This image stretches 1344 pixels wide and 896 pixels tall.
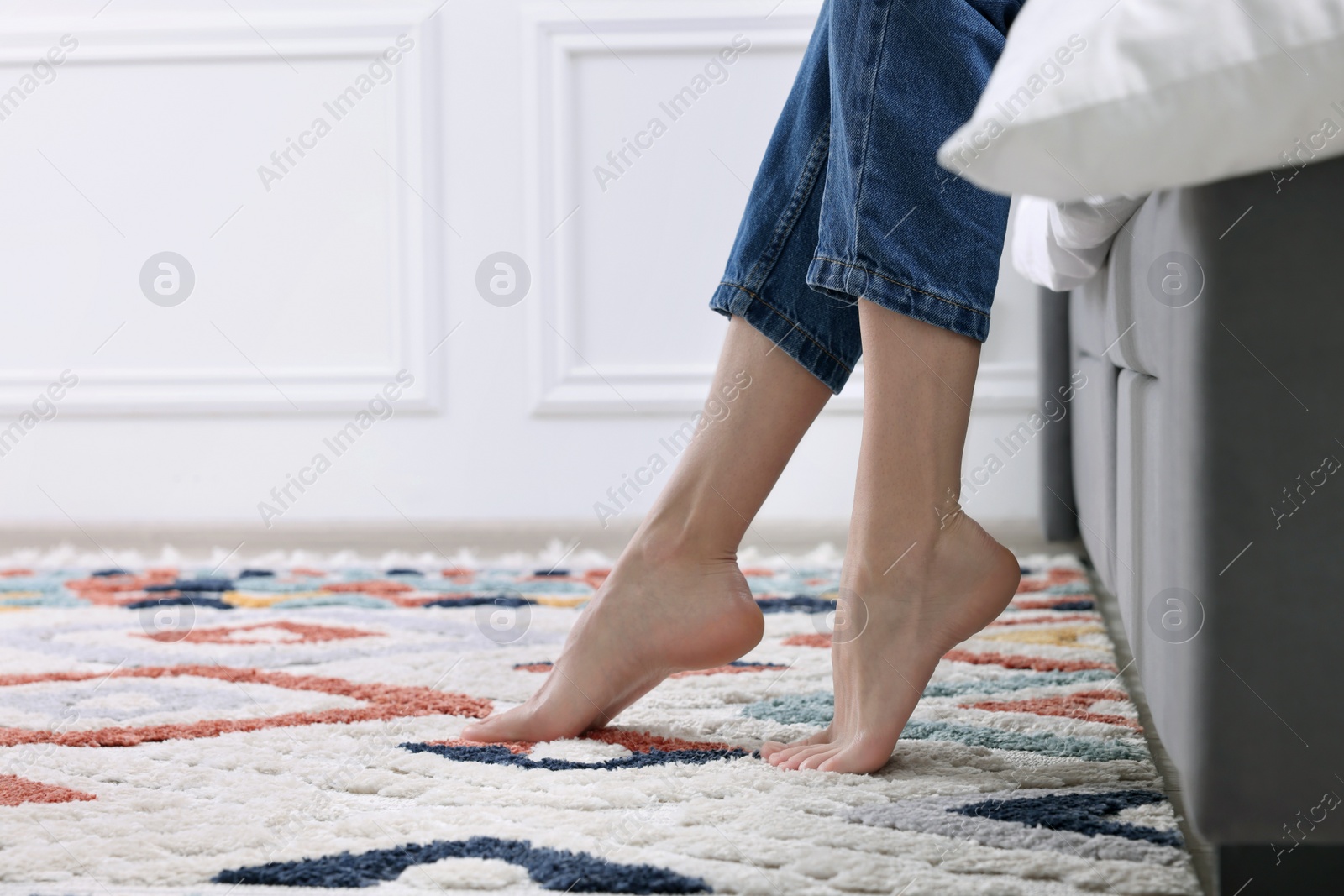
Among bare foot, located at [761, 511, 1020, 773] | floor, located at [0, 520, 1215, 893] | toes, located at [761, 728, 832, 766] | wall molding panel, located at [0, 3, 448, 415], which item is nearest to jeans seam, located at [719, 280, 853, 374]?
bare foot, located at [761, 511, 1020, 773]

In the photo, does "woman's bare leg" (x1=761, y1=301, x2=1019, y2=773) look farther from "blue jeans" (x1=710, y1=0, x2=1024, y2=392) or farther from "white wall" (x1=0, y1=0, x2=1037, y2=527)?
"white wall" (x1=0, y1=0, x2=1037, y2=527)

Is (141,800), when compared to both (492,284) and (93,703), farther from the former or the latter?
(492,284)

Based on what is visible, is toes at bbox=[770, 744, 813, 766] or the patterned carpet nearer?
the patterned carpet

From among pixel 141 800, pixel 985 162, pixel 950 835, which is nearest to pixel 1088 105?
pixel 985 162

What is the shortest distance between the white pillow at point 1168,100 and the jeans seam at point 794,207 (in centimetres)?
29

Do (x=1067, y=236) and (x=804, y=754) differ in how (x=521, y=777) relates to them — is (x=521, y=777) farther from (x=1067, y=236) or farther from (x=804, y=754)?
(x=1067, y=236)

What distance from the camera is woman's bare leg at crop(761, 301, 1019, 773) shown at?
0.64m

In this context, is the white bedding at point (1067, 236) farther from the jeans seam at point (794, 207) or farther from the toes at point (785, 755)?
the toes at point (785, 755)

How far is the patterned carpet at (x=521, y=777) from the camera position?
0.51 m

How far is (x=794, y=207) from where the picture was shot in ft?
2.44

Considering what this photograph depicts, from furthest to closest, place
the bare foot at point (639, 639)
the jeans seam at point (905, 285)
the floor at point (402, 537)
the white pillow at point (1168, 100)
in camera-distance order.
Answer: the floor at point (402, 537)
the bare foot at point (639, 639)
the jeans seam at point (905, 285)
the white pillow at point (1168, 100)

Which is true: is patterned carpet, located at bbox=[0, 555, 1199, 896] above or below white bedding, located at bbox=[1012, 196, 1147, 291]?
below

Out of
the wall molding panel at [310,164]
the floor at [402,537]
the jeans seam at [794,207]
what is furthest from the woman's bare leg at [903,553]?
the wall molding panel at [310,164]

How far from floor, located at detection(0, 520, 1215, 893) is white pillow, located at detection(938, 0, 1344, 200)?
124 cm
